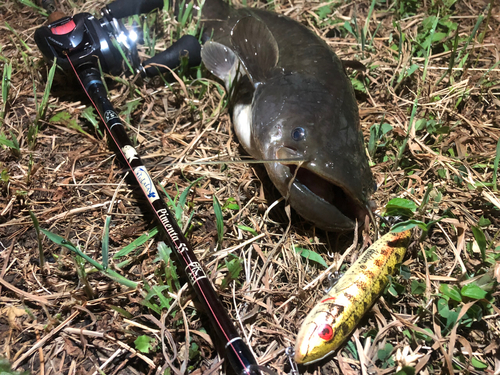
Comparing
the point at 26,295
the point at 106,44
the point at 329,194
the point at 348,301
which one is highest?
the point at 106,44

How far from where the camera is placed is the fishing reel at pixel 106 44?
2326mm

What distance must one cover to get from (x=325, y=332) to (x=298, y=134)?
97cm

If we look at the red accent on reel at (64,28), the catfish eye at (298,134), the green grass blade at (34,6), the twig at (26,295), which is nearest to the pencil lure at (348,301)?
the catfish eye at (298,134)

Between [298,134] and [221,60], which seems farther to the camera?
[221,60]

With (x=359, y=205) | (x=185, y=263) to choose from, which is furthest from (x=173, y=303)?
(x=359, y=205)

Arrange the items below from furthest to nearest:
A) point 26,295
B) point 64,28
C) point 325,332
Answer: point 64,28, point 26,295, point 325,332

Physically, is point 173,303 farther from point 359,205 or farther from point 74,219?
point 359,205

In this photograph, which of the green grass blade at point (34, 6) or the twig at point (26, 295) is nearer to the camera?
the twig at point (26, 295)

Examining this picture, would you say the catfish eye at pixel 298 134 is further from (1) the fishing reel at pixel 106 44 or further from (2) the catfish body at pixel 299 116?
(1) the fishing reel at pixel 106 44

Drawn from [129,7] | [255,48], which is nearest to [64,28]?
[129,7]

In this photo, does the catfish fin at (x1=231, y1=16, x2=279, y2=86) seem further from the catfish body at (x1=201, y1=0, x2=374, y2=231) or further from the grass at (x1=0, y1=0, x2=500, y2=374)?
the grass at (x1=0, y1=0, x2=500, y2=374)

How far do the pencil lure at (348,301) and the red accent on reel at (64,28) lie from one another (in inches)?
84.6

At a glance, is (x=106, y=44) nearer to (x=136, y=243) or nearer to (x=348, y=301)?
(x=136, y=243)

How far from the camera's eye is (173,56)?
2.70m
